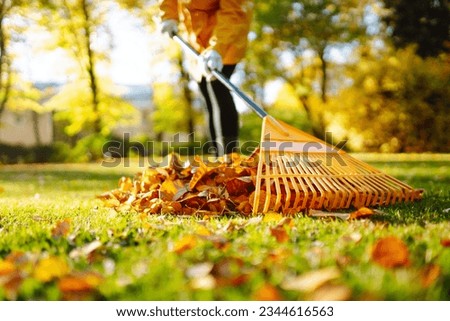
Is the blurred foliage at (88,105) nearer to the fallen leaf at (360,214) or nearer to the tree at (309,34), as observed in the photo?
the tree at (309,34)

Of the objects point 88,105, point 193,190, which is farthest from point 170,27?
point 88,105

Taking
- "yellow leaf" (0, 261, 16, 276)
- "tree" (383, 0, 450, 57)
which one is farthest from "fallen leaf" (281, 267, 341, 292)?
"tree" (383, 0, 450, 57)

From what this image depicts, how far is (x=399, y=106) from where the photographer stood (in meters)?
12.4

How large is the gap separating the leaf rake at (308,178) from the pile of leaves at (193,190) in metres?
0.12

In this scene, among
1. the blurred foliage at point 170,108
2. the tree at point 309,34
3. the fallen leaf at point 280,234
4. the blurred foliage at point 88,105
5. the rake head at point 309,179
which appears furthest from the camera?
the tree at point 309,34

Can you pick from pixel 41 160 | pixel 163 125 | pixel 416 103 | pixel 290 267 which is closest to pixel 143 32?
pixel 163 125

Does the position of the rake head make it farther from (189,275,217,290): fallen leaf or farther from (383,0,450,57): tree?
(383,0,450,57): tree

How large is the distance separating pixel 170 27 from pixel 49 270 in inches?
110

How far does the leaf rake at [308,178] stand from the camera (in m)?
2.58

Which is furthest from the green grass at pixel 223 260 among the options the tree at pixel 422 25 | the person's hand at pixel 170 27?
the tree at pixel 422 25

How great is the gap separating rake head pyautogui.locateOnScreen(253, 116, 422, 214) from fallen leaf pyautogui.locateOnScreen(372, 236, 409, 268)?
3.48ft

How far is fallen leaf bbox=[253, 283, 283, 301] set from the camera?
1244mm

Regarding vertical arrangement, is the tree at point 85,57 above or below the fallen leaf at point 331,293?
above

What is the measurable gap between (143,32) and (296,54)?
5.99 metres
